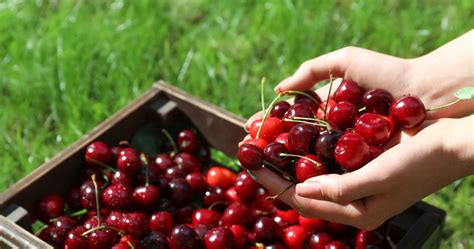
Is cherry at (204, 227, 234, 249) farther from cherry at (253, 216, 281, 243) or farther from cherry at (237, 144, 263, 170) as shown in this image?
cherry at (237, 144, 263, 170)

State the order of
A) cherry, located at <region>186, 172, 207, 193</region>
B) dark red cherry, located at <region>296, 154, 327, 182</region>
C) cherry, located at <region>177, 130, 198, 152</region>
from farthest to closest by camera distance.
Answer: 1. cherry, located at <region>177, 130, 198, 152</region>
2. cherry, located at <region>186, 172, 207, 193</region>
3. dark red cherry, located at <region>296, 154, 327, 182</region>

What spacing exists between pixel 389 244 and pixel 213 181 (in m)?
0.70

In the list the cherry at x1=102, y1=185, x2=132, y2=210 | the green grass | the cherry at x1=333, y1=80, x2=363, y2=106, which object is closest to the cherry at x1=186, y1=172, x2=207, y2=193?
the cherry at x1=102, y1=185, x2=132, y2=210

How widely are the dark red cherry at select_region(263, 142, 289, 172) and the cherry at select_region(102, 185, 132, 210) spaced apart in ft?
1.79

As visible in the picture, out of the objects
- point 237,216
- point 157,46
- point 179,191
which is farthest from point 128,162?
point 157,46

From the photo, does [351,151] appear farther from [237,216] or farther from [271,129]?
[237,216]

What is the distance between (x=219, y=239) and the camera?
2.08 metres

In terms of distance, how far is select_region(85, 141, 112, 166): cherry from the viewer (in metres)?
2.32

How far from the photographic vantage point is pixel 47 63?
132 inches

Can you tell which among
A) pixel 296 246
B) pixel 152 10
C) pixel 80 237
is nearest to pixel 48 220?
pixel 80 237

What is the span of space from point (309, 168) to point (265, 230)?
1.27ft

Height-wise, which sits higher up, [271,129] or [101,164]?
[271,129]

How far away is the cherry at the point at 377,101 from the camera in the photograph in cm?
210

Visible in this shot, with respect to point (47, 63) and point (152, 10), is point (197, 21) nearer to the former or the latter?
point (152, 10)
